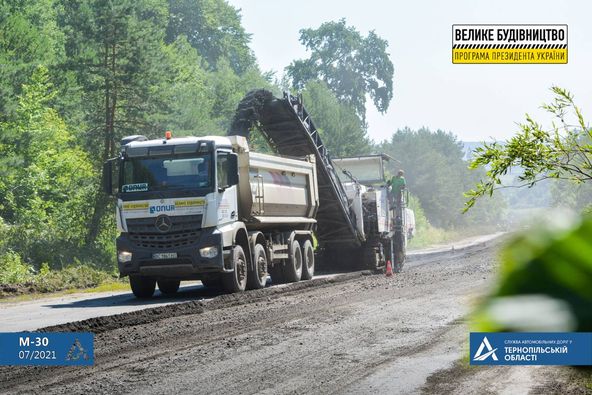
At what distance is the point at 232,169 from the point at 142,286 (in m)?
3.25

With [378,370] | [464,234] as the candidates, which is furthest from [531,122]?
[464,234]

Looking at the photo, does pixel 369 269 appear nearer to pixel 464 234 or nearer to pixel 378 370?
pixel 378 370

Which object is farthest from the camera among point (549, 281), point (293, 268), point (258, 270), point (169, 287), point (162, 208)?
point (293, 268)

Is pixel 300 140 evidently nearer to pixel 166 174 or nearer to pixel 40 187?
pixel 166 174

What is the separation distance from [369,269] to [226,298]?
1006 cm

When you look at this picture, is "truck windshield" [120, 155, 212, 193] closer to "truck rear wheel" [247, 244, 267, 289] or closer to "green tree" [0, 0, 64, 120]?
"truck rear wheel" [247, 244, 267, 289]

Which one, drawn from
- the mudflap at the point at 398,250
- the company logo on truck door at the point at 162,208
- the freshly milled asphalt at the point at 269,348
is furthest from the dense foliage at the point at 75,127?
the freshly milled asphalt at the point at 269,348

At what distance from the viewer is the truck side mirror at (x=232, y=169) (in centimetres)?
1864

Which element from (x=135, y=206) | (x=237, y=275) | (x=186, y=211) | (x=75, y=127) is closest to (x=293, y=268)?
(x=237, y=275)

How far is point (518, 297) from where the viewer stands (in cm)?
52

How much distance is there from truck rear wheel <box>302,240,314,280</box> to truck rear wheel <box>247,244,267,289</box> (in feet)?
9.51

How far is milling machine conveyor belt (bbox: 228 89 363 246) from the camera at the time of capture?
24.1m

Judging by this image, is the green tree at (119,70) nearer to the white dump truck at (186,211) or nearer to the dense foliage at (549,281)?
the white dump truck at (186,211)

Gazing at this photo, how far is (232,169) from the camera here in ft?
61.3
